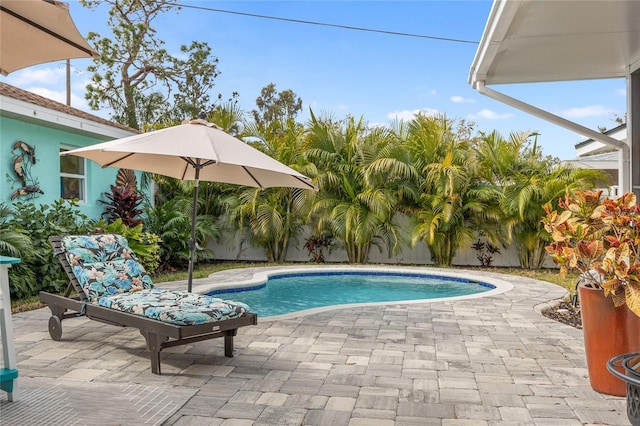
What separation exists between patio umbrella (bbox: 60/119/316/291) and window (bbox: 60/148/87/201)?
4708mm

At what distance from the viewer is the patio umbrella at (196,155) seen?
499cm

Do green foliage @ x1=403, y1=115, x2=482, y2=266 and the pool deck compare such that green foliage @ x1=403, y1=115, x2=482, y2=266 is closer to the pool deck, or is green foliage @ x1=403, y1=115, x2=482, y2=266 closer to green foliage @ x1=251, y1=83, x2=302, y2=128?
the pool deck

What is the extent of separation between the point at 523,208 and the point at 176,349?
8.90 metres

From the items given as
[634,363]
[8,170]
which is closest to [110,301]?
[634,363]

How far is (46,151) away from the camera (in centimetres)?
981

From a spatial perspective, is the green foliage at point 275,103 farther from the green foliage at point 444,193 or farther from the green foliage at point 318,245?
the green foliage at point 444,193

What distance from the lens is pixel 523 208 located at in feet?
38.6

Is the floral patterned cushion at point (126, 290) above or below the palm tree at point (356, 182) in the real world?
below

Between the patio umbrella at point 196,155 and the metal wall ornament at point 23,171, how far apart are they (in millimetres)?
3680

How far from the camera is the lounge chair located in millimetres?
4391

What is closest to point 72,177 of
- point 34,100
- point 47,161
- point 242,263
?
point 47,161

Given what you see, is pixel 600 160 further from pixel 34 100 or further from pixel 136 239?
pixel 34 100

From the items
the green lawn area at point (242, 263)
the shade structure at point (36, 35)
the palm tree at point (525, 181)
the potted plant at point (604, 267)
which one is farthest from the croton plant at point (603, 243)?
the palm tree at point (525, 181)

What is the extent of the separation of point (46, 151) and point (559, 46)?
8616 millimetres
